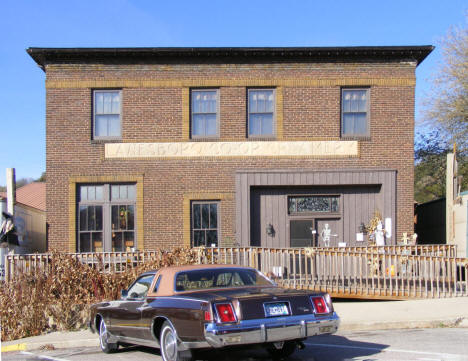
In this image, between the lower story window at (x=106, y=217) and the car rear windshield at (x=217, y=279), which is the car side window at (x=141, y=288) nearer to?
the car rear windshield at (x=217, y=279)

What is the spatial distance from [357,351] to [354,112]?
1197 cm

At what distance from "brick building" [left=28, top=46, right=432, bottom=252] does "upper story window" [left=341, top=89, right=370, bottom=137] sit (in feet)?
0.20

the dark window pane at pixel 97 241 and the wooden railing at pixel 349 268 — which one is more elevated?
the dark window pane at pixel 97 241

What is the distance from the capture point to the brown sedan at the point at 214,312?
25.2 ft

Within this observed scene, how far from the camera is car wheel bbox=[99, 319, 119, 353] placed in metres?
10.3

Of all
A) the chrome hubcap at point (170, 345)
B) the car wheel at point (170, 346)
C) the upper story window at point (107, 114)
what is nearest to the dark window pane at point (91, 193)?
the upper story window at point (107, 114)

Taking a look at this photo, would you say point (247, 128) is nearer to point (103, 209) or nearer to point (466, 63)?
point (103, 209)

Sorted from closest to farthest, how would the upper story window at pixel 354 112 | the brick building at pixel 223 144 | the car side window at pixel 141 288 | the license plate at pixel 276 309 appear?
the license plate at pixel 276 309 < the car side window at pixel 141 288 < the brick building at pixel 223 144 < the upper story window at pixel 354 112

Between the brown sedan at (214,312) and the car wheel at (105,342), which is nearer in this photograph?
the brown sedan at (214,312)

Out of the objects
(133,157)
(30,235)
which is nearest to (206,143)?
(133,157)

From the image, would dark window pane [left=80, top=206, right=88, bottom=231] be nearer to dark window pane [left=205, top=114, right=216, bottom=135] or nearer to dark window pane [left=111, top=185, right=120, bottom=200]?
dark window pane [left=111, top=185, right=120, bottom=200]

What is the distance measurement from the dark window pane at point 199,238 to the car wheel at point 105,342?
9.46 metres

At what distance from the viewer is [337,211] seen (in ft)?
66.0

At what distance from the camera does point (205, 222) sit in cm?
1997
